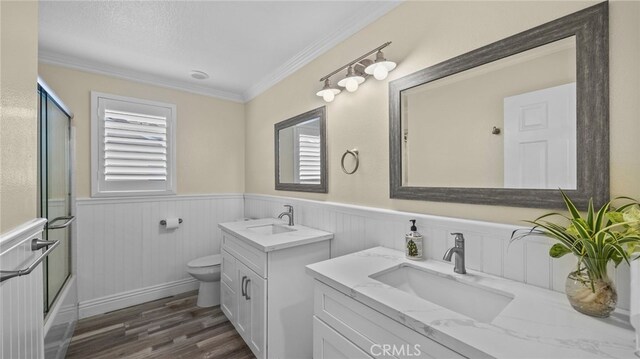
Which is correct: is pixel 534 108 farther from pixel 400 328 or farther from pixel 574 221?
pixel 400 328

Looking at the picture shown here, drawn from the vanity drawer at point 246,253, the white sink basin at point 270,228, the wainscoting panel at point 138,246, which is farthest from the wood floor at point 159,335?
the white sink basin at point 270,228

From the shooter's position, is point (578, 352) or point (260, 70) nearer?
point (578, 352)

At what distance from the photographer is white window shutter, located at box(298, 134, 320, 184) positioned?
2125 millimetres

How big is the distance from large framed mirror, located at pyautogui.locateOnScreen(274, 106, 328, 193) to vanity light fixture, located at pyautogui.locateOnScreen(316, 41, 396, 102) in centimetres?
18

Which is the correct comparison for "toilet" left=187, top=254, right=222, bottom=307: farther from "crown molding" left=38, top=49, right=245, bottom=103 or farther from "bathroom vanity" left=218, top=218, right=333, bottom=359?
"crown molding" left=38, top=49, right=245, bottom=103

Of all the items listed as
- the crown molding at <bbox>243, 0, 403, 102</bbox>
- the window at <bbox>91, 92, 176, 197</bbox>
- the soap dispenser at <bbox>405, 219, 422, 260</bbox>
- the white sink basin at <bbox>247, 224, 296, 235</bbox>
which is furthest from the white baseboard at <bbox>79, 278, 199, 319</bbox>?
the soap dispenser at <bbox>405, 219, 422, 260</bbox>

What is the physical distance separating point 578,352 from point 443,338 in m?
0.30

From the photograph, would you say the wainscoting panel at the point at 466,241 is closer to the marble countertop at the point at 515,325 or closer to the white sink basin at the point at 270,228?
the marble countertop at the point at 515,325

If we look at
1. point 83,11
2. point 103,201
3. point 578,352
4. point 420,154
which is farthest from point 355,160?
point 103,201

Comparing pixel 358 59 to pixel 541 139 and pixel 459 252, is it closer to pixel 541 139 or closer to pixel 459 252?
pixel 541 139

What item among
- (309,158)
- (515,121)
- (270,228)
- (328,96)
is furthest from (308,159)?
(515,121)

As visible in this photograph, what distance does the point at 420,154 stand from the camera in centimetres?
143

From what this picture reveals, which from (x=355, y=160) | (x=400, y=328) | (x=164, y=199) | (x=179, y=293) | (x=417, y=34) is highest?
(x=417, y=34)

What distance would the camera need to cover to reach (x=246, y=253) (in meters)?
1.84
